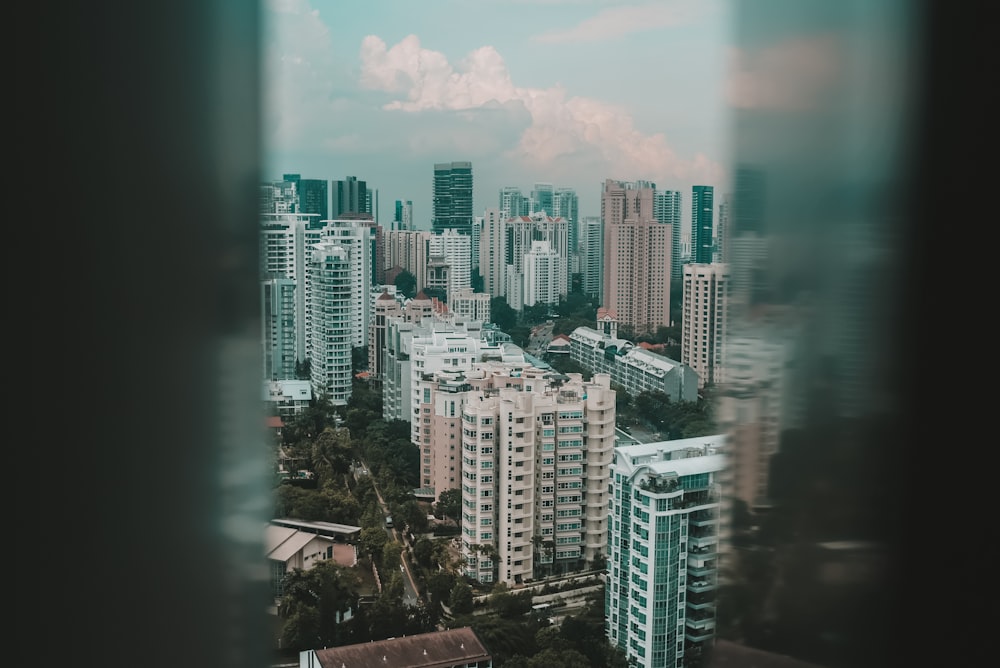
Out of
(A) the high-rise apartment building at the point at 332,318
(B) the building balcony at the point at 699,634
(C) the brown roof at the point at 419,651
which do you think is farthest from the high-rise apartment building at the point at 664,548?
(A) the high-rise apartment building at the point at 332,318

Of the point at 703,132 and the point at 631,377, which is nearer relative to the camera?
the point at 703,132

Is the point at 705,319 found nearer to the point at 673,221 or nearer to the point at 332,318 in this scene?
the point at 673,221

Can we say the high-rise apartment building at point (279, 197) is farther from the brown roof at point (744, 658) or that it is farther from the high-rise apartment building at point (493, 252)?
the brown roof at point (744, 658)

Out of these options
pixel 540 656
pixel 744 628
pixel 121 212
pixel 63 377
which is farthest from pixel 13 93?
pixel 540 656

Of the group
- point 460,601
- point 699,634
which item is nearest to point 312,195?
point 460,601

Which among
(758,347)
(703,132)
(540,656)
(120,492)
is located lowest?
(540,656)

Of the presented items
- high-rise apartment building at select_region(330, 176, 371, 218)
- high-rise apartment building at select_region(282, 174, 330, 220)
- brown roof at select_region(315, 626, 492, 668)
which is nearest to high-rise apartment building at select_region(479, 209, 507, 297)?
high-rise apartment building at select_region(330, 176, 371, 218)

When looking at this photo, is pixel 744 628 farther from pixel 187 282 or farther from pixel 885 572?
pixel 187 282
